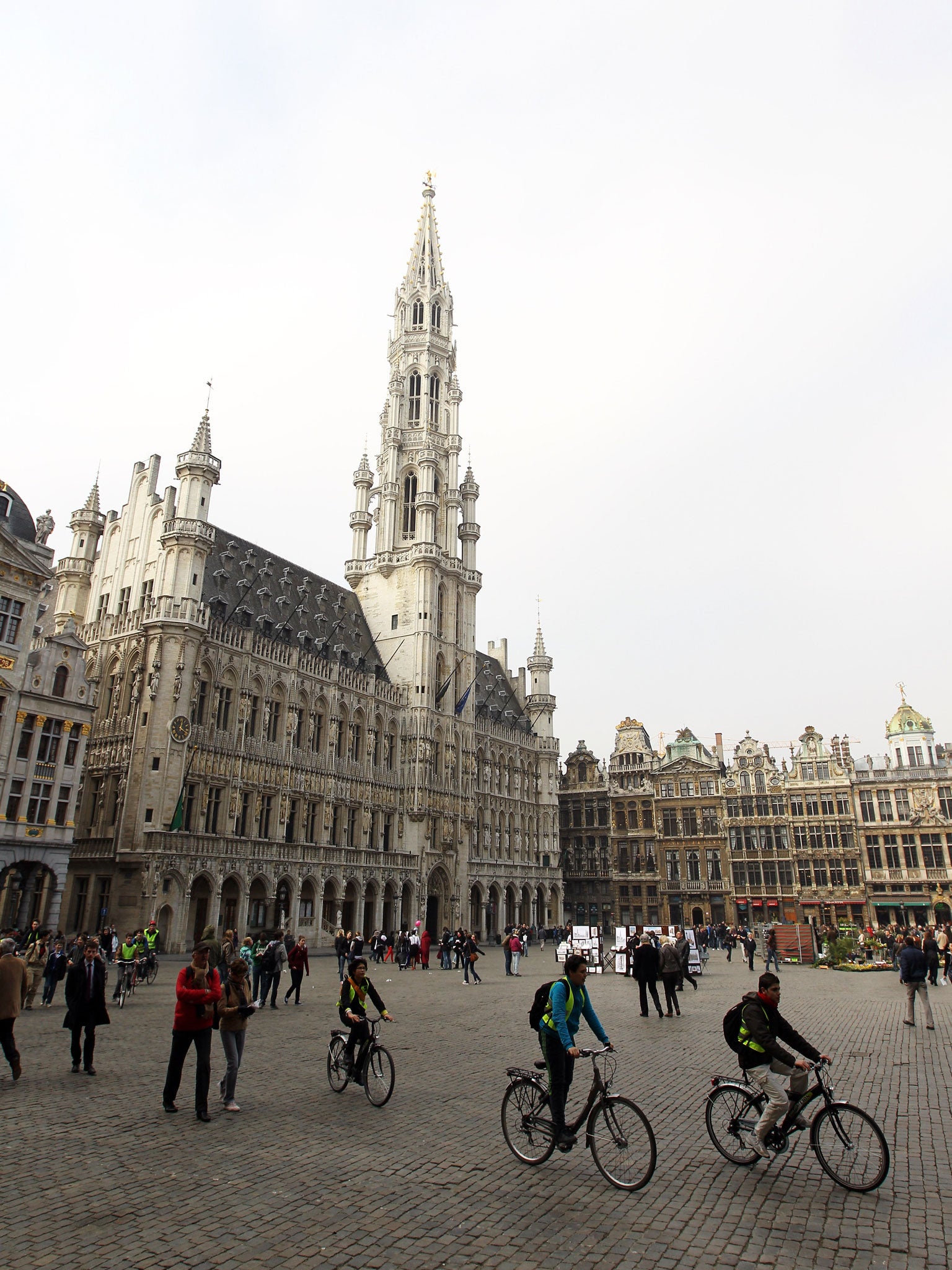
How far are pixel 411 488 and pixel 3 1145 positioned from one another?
62.4 m

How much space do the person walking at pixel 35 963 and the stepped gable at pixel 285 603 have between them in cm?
2258

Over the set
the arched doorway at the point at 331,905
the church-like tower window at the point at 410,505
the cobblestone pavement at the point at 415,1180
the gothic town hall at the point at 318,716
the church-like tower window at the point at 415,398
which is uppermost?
the church-like tower window at the point at 415,398

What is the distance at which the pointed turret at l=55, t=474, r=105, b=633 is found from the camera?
151 ft

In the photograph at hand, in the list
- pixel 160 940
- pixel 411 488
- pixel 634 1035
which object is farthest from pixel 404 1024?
pixel 411 488

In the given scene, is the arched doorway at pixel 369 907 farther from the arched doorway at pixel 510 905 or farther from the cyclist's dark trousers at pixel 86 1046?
the cyclist's dark trousers at pixel 86 1046

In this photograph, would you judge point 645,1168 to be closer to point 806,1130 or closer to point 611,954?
point 806,1130

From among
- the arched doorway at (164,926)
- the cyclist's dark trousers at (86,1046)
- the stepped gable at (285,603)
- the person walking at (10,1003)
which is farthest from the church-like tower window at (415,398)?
the person walking at (10,1003)

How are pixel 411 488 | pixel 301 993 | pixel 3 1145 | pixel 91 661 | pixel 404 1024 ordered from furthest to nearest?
1. pixel 411 488
2. pixel 91 661
3. pixel 301 993
4. pixel 404 1024
5. pixel 3 1145

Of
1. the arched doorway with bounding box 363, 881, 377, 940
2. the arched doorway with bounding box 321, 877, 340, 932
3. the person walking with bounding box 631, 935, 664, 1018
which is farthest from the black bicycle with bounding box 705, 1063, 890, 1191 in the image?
the arched doorway with bounding box 363, 881, 377, 940

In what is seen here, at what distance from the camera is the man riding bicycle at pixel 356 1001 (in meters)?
10.4

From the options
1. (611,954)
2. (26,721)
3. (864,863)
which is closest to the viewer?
(26,721)

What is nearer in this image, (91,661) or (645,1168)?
(645,1168)

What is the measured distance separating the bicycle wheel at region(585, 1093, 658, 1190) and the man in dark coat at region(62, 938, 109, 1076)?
7858 mm

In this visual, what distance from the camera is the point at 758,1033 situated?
7840 mm
